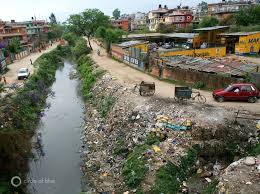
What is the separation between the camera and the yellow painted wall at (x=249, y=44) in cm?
3697

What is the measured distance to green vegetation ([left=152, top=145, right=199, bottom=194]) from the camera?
1282cm

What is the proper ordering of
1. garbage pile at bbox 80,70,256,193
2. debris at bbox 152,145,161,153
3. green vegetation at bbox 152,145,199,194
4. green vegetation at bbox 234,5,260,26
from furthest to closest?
green vegetation at bbox 234,5,260,26 → debris at bbox 152,145,161,153 → garbage pile at bbox 80,70,256,193 → green vegetation at bbox 152,145,199,194

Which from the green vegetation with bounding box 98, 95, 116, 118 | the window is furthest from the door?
the green vegetation with bounding box 98, 95, 116, 118

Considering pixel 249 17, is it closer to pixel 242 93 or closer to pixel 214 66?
pixel 214 66

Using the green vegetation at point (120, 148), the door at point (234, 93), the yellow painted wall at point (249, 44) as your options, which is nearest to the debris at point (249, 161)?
the green vegetation at point (120, 148)

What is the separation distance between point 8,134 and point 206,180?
10061 mm

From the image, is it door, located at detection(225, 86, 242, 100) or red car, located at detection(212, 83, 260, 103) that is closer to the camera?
red car, located at detection(212, 83, 260, 103)

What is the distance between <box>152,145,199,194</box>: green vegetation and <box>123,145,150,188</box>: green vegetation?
2.97ft

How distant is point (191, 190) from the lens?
1309cm

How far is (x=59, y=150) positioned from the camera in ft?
64.1

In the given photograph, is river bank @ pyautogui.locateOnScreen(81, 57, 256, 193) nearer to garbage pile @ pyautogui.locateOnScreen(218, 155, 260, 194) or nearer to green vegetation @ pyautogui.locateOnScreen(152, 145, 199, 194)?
green vegetation @ pyautogui.locateOnScreen(152, 145, 199, 194)

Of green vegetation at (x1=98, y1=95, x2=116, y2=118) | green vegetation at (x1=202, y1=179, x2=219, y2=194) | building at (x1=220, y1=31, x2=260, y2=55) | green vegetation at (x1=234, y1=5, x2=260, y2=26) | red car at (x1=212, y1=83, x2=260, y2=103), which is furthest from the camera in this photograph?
green vegetation at (x1=234, y1=5, x2=260, y2=26)

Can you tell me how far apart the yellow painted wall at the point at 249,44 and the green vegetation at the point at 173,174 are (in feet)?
88.9

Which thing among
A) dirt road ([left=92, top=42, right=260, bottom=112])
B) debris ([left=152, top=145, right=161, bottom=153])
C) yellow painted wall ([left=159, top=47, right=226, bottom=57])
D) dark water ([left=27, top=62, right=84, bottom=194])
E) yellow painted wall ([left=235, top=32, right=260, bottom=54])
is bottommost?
dark water ([left=27, top=62, right=84, bottom=194])
